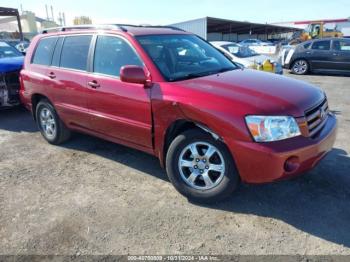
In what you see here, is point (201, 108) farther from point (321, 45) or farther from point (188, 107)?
point (321, 45)

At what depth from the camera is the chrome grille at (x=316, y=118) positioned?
3.08m

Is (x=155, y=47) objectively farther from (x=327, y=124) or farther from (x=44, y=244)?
(x=44, y=244)

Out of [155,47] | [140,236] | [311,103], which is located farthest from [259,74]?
[140,236]

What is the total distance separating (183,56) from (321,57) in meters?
10.8

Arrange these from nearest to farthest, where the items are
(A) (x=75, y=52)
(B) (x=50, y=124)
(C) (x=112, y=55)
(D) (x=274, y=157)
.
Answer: (D) (x=274, y=157) → (C) (x=112, y=55) → (A) (x=75, y=52) → (B) (x=50, y=124)

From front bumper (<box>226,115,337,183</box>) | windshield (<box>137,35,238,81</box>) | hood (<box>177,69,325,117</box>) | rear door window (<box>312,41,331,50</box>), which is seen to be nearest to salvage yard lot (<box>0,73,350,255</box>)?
front bumper (<box>226,115,337,183</box>)

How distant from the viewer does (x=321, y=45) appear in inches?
512

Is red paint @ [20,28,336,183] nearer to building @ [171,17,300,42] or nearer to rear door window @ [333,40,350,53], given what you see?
rear door window @ [333,40,350,53]

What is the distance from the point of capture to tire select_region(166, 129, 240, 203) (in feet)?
10.3

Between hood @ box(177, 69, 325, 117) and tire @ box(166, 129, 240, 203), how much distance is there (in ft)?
1.32

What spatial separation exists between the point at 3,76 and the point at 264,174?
599 cm

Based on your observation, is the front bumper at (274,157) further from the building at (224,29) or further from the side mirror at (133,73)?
the building at (224,29)

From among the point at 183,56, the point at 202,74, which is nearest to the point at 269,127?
the point at 202,74

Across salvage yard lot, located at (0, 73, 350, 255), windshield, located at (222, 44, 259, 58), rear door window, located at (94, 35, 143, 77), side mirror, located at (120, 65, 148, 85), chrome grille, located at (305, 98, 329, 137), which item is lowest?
salvage yard lot, located at (0, 73, 350, 255)
